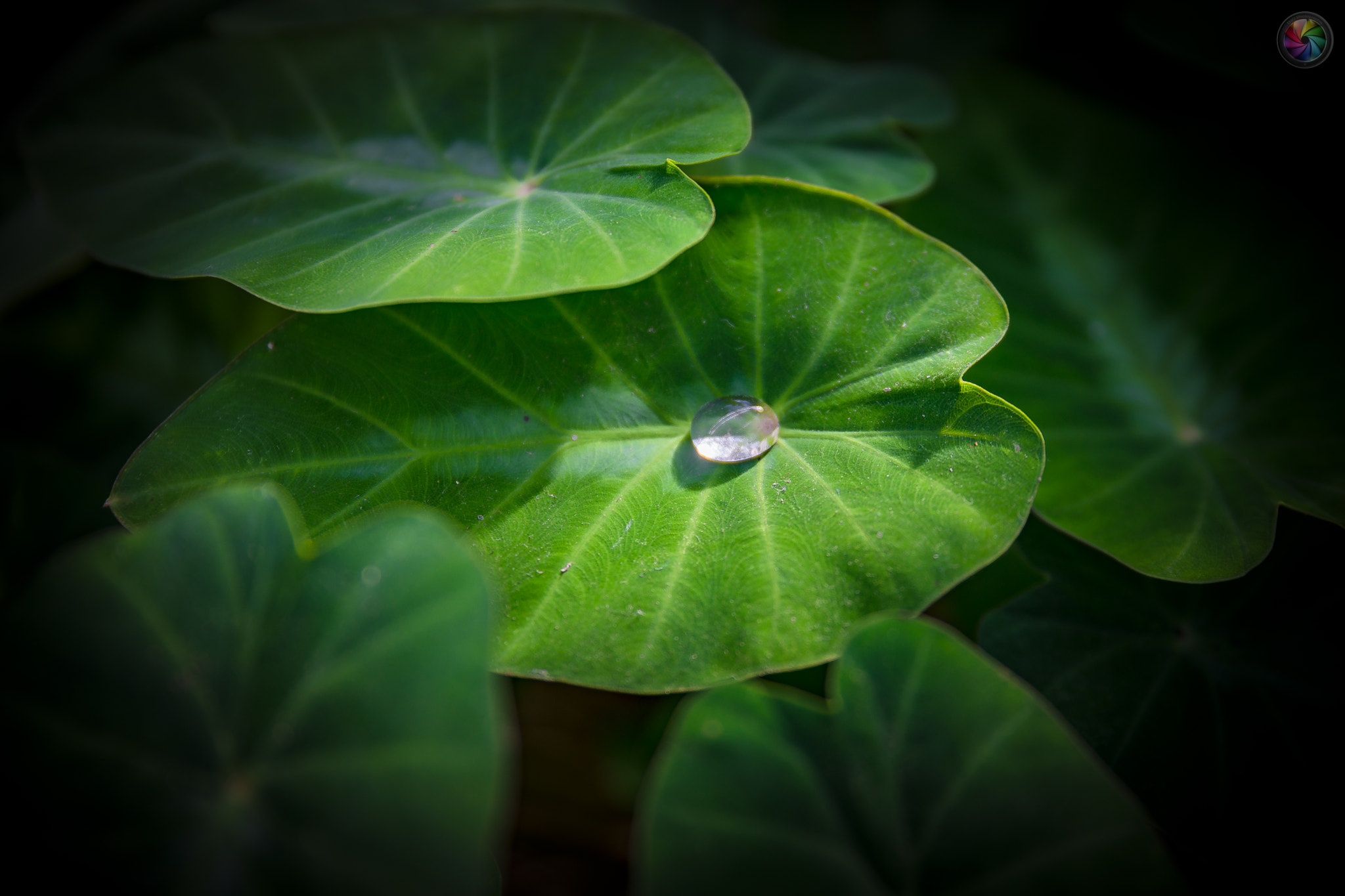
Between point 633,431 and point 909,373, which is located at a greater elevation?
point 909,373

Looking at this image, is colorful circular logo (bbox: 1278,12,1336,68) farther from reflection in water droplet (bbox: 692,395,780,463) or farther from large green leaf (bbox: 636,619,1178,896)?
large green leaf (bbox: 636,619,1178,896)

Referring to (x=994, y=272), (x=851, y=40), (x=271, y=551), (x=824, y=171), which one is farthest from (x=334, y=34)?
(x=851, y=40)

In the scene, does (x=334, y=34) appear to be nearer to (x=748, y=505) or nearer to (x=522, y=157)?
(x=522, y=157)

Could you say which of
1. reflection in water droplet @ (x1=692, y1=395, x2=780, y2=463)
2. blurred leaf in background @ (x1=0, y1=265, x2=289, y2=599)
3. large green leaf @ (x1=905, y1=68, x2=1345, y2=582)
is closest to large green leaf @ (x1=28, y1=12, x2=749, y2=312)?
reflection in water droplet @ (x1=692, y1=395, x2=780, y2=463)

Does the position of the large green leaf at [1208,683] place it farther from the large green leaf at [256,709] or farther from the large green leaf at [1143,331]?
the large green leaf at [256,709]

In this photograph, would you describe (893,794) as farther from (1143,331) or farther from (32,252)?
(32,252)

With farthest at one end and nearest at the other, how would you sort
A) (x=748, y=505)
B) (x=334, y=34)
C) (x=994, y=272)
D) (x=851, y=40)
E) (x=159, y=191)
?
(x=851, y=40)
(x=994, y=272)
(x=334, y=34)
(x=159, y=191)
(x=748, y=505)
